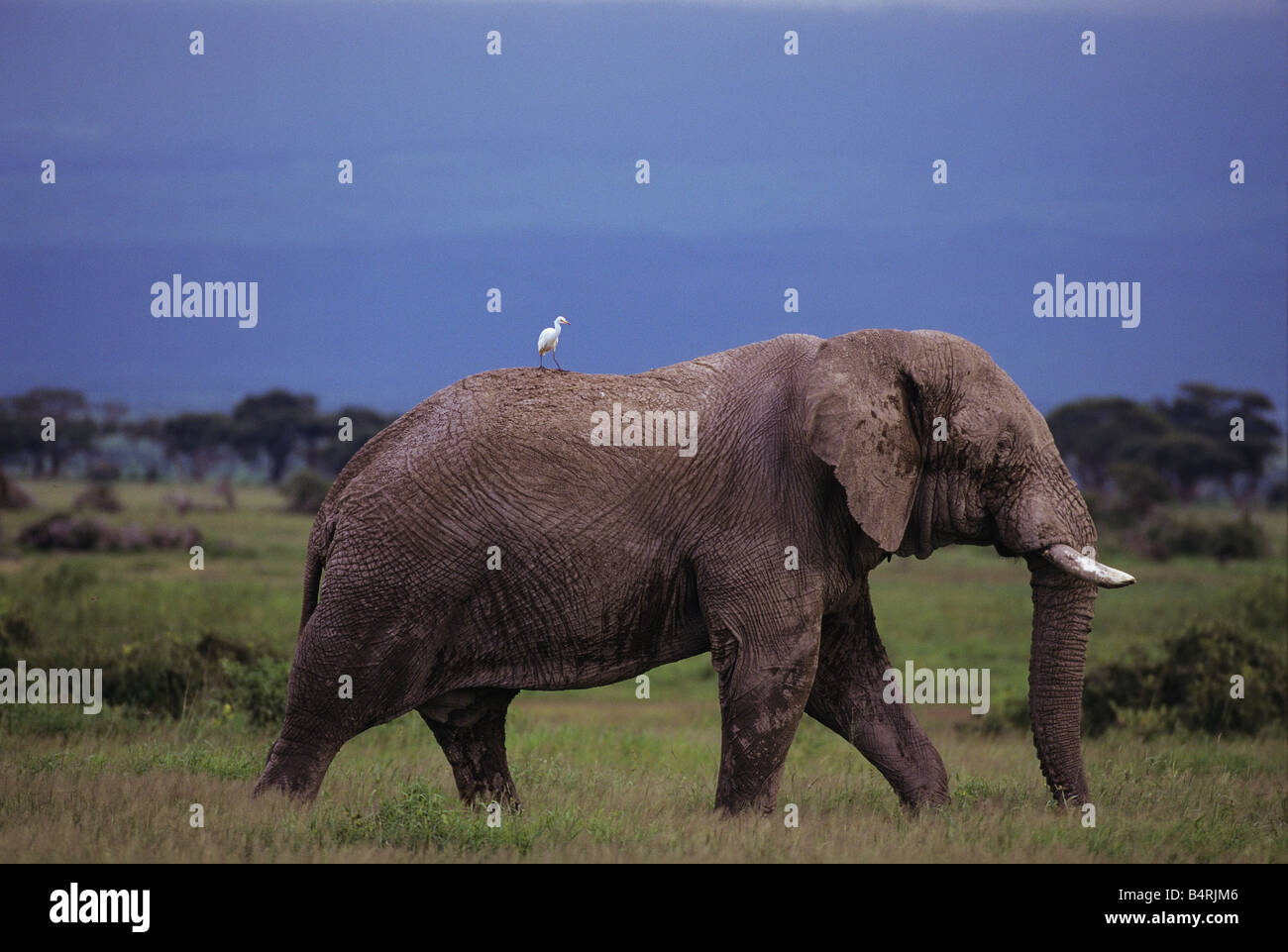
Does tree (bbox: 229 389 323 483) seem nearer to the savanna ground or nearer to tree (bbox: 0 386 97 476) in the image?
tree (bbox: 0 386 97 476)

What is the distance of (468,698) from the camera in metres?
10.6

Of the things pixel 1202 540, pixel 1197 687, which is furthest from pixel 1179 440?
pixel 1197 687

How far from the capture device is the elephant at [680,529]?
9.79m

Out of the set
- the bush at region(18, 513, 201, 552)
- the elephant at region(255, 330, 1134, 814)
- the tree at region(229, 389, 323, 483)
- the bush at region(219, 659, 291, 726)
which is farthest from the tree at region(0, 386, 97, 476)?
the elephant at region(255, 330, 1134, 814)

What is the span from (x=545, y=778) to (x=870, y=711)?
2.76 m

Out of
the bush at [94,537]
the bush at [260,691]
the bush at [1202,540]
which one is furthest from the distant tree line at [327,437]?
the bush at [260,691]

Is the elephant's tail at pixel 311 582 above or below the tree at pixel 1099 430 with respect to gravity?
below

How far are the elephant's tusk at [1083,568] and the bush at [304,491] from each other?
44114 millimetres

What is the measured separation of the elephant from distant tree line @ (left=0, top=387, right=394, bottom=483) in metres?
64.9

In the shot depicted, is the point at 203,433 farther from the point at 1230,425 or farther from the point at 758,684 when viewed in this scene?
the point at 758,684

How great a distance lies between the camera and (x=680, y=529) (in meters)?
9.88

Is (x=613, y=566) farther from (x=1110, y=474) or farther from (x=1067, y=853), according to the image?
(x=1110, y=474)

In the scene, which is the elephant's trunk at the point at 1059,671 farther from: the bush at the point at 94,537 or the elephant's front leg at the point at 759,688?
the bush at the point at 94,537

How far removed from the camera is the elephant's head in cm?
978
